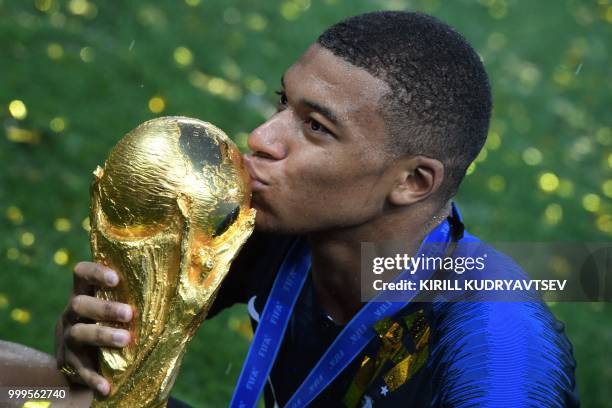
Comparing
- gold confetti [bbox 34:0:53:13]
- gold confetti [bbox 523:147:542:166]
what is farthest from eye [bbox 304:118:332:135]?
gold confetti [bbox 34:0:53:13]

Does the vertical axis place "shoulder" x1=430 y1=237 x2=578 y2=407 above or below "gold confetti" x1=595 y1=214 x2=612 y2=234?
above

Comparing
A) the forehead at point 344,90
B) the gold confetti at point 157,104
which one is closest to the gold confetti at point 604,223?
the gold confetti at point 157,104

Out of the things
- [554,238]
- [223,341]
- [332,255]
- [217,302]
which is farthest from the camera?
[554,238]

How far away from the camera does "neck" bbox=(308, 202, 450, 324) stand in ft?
8.76

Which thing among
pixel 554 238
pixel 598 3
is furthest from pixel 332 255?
pixel 598 3

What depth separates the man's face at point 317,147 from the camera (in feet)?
7.93

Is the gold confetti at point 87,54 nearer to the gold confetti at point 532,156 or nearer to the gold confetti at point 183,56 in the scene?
the gold confetti at point 183,56

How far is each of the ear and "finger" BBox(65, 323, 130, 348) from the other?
2.88 ft

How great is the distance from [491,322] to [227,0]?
Answer: 5.40 meters

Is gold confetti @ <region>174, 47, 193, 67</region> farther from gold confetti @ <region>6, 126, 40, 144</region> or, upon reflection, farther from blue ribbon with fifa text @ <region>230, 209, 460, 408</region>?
blue ribbon with fifa text @ <region>230, 209, 460, 408</region>

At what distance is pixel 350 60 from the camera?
96.1 inches

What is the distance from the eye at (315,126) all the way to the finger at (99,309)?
2.29ft

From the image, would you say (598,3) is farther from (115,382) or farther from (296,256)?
(115,382)

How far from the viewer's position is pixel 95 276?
7.45 ft
